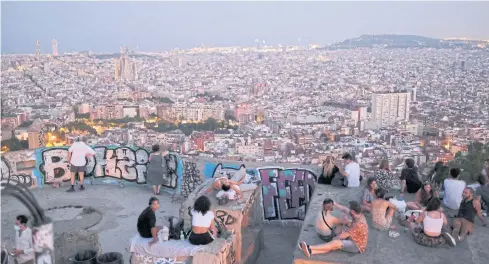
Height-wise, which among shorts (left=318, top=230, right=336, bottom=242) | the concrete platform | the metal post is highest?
the metal post

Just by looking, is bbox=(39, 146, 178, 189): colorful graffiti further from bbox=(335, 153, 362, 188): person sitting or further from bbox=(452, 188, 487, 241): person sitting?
bbox=(452, 188, 487, 241): person sitting

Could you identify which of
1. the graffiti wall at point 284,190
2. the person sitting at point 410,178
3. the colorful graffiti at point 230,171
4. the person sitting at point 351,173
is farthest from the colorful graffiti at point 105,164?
the person sitting at point 410,178

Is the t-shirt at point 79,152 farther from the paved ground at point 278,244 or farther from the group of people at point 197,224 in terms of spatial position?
the group of people at point 197,224

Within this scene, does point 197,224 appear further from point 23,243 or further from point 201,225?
point 23,243

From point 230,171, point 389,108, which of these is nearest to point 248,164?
point 230,171

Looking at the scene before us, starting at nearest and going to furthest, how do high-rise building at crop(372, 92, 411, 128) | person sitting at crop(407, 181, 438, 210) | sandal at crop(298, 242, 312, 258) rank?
sandal at crop(298, 242, 312, 258) < person sitting at crop(407, 181, 438, 210) < high-rise building at crop(372, 92, 411, 128)

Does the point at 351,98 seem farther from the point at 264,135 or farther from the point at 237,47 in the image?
the point at 237,47

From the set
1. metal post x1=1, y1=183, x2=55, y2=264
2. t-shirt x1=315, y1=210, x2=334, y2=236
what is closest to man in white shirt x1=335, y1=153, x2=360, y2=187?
Result: t-shirt x1=315, y1=210, x2=334, y2=236
